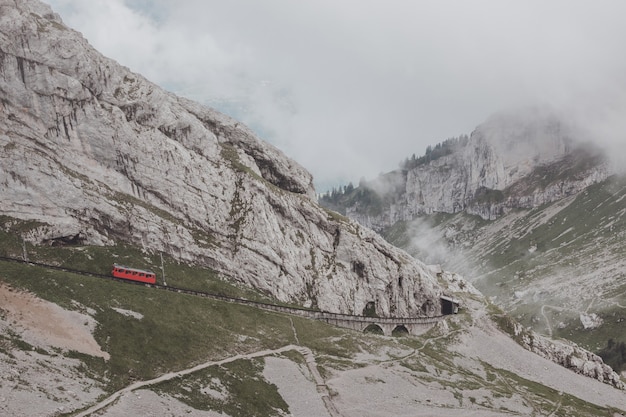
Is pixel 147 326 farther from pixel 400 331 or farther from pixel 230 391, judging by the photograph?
pixel 400 331

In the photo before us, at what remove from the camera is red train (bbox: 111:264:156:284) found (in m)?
94.4

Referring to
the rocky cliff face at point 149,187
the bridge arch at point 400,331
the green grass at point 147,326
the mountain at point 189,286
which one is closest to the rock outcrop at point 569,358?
the mountain at point 189,286

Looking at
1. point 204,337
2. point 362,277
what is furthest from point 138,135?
point 362,277

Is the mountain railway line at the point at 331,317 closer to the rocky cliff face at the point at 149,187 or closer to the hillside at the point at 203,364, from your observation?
the hillside at the point at 203,364

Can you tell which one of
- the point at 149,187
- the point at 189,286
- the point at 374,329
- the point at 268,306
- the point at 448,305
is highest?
the point at 149,187

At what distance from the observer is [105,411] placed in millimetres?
50312

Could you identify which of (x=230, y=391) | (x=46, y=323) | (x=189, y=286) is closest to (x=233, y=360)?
(x=230, y=391)

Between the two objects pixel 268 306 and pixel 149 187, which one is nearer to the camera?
pixel 268 306

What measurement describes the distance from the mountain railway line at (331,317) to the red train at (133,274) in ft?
2.21

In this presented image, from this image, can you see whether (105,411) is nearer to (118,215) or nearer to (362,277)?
(118,215)

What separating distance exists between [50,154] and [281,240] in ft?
202

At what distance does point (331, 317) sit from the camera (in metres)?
128

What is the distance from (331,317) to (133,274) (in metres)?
54.6

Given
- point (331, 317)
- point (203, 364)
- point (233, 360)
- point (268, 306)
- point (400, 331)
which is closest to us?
point (203, 364)
